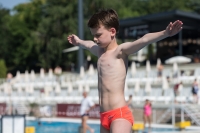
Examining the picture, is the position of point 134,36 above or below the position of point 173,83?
above

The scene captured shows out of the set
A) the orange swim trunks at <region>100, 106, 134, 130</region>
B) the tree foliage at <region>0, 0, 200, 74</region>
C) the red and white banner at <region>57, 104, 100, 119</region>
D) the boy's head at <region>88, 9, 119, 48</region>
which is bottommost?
the red and white banner at <region>57, 104, 100, 119</region>

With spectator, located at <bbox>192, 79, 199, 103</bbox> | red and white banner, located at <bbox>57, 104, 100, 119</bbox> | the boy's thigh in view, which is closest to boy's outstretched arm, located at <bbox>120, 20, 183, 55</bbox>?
the boy's thigh

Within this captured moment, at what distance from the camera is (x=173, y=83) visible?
25047 mm

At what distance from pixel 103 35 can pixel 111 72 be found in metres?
0.36

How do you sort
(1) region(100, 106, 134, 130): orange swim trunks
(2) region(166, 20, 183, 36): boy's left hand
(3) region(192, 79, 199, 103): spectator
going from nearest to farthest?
(2) region(166, 20, 183, 36): boy's left hand < (1) region(100, 106, 134, 130): orange swim trunks < (3) region(192, 79, 199, 103): spectator

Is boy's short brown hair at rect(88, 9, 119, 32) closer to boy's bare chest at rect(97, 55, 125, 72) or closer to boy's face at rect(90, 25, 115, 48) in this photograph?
boy's face at rect(90, 25, 115, 48)

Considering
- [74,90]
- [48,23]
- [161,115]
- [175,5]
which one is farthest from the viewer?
[175,5]

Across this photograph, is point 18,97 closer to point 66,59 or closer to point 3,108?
point 3,108

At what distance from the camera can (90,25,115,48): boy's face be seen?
434 centimetres

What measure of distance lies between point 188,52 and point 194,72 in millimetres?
20305

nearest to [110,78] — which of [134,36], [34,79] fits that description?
[34,79]

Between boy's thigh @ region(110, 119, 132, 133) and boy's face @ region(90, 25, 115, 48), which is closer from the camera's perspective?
boy's thigh @ region(110, 119, 132, 133)

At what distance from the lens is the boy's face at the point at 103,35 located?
171 inches

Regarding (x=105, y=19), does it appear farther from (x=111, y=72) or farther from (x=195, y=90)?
(x=195, y=90)
